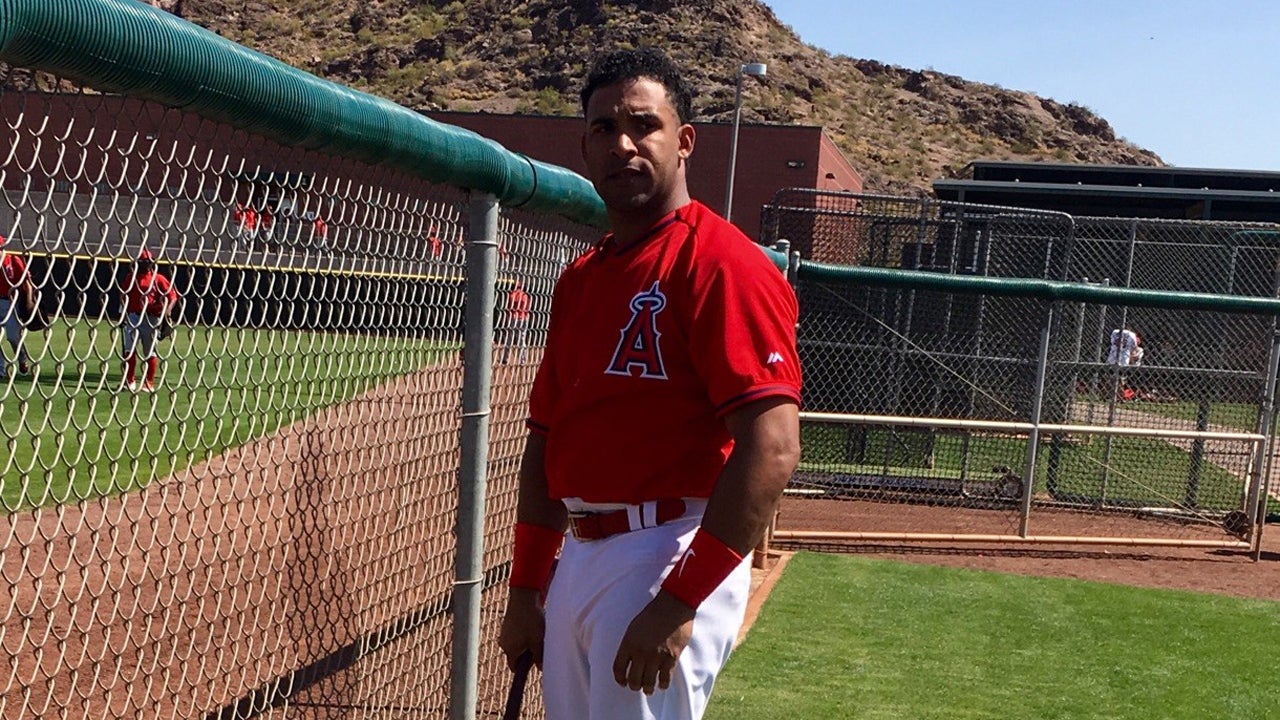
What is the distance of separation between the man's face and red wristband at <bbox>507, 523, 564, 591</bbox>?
0.83 m

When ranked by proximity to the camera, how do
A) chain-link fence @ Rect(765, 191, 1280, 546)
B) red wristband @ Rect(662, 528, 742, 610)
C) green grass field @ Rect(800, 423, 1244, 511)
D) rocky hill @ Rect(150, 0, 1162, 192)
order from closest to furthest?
red wristband @ Rect(662, 528, 742, 610)
chain-link fence @ Rect(765, 191, 1280, 546)
green grass field @ Rect(800, 423, 1244, 511)
rocky hill @ Rect(150, 0, 1162, 192)

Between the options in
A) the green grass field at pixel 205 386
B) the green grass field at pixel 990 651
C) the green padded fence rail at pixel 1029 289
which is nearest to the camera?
the green grass field at pixel 205 386

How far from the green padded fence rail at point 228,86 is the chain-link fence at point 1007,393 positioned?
25.6 feet

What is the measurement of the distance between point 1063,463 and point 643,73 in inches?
452

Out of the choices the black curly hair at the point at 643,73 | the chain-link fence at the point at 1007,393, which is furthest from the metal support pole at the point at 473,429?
the chain-link fence at the point at 1007,393

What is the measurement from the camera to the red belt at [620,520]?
2615 millimetres

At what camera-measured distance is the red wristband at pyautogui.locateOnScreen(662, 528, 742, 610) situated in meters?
2.41

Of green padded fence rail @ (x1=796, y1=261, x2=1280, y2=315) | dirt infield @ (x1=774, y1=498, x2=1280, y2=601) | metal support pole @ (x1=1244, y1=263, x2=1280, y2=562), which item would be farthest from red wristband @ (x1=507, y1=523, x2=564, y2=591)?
metal support pole @ (x1=1244, y1=263, x2=1280, y2=562)

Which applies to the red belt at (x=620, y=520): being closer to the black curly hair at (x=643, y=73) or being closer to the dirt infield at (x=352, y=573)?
the dirt infield at (x=352, y=573)

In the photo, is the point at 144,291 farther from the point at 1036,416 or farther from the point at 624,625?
the point at 1036,416

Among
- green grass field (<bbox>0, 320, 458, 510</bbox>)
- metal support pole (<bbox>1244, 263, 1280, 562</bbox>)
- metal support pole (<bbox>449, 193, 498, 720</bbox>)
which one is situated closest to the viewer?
green grass field (<bbox>0, 320, 458, 510</bbox>)

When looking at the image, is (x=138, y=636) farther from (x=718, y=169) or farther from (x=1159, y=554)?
(x=718, y=169)

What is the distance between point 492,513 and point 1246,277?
42.5ft

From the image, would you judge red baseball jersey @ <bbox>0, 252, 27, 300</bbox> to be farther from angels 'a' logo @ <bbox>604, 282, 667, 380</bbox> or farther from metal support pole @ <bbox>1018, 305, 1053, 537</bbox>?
metal support pole @ <bbox>1018, 305, 1053, 537</bbox>
